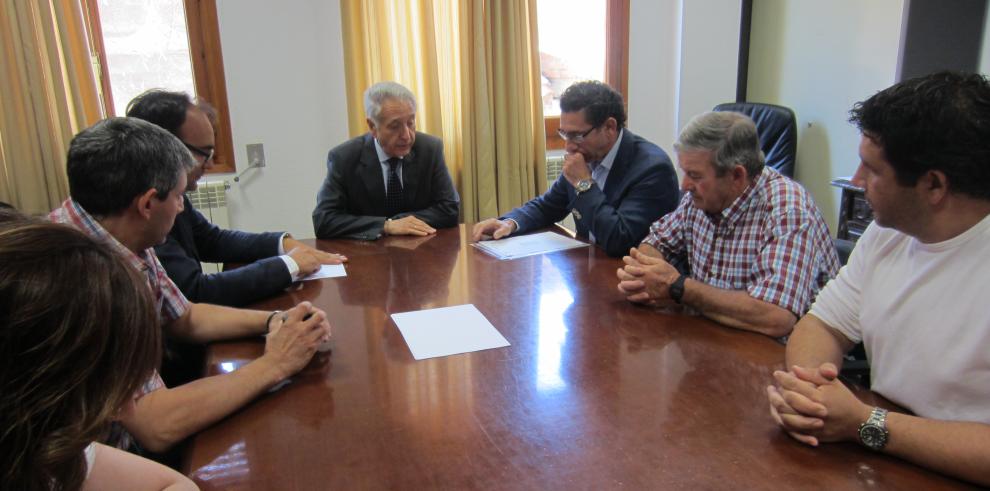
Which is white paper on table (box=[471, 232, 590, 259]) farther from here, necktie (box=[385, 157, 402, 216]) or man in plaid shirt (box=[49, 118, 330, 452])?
man in plaid shirt (box=[49, 118, 330, 452])

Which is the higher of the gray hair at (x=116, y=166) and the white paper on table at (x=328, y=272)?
the gray hair at (x=116, y=166)

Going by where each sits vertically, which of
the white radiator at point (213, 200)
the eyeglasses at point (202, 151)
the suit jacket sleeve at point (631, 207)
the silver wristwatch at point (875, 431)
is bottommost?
the white radiator at point (213, 200)

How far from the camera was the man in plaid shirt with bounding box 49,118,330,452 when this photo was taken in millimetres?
1100

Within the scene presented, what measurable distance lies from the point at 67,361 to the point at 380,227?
6.13ft

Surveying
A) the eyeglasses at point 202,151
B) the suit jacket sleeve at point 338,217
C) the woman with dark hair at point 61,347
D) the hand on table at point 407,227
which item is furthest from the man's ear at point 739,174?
the eyeglasses at point 202,151

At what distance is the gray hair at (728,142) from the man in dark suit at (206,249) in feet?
3.89


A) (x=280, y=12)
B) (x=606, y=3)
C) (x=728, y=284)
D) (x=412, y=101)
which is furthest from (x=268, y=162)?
(x=728, y=284)

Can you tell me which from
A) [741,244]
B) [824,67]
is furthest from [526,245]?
[824,67]

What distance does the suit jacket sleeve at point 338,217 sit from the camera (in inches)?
97.5

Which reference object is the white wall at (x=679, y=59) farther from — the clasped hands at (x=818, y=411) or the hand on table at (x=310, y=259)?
the clasped hands at (x=818, y=411)

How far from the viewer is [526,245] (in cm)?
228

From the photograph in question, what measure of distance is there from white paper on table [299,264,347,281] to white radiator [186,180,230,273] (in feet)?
5.21

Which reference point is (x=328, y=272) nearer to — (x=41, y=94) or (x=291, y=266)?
(x=291, y=266)

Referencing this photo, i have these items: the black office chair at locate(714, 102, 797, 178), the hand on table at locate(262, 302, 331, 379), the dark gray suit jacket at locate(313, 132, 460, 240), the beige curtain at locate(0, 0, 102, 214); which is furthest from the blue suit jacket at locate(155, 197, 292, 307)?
the black office chair at locate(714, 102, 797, 178)
